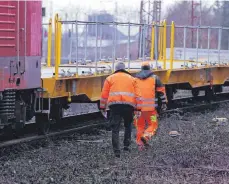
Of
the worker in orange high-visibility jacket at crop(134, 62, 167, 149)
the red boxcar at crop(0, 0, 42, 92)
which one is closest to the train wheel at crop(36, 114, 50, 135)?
the red boxcar at crop(0, 0, 42, 92)

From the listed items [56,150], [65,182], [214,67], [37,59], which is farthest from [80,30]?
[65,182]

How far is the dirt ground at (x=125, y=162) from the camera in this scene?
7.05m

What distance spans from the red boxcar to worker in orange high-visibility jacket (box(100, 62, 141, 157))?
5.14 ft

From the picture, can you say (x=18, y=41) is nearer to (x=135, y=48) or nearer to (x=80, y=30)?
(x=80, y=30)

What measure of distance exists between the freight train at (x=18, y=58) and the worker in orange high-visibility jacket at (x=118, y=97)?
1.56 meters

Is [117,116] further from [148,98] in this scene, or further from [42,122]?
[42,122]

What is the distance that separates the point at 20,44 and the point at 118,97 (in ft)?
6.72

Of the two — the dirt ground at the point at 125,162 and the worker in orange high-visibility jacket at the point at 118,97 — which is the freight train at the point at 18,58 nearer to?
the dirt ground at the point at 125,162

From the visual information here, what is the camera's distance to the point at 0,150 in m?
9.74

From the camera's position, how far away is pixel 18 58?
31.5 feet

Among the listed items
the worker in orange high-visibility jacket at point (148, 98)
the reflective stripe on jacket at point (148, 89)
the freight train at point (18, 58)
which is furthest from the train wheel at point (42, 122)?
the reflective stripe on jacket at point (148, 89)

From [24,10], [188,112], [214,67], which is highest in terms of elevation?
[24,10]

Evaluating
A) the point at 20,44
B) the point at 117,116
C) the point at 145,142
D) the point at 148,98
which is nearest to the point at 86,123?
the point at 148,98

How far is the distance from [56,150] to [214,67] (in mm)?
9082
